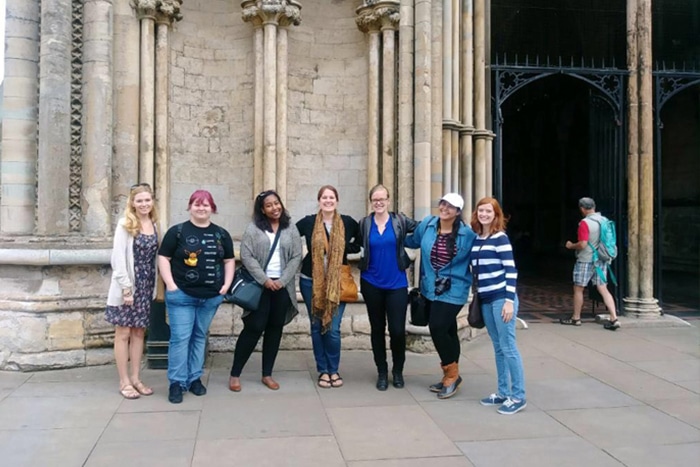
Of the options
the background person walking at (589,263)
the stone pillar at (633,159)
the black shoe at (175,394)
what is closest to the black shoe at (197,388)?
the black shoe at (175,394)

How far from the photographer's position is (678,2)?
38.1ft

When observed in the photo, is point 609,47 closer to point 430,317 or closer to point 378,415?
point 430,317

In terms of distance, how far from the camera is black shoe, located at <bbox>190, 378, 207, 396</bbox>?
501 centimetres

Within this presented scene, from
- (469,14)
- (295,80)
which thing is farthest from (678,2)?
(295,80)

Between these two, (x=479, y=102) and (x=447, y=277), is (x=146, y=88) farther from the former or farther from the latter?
(x=479, y=102)

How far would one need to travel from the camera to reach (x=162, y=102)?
22.2 ft

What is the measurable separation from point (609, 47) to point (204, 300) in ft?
37.8

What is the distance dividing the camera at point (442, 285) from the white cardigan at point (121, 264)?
2.52 meters

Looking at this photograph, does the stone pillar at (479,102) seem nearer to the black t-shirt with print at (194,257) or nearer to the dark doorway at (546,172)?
the black t-shirt with print at (194,257)

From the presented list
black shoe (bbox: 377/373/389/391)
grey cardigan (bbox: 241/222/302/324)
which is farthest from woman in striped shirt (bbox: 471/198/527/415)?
grey cardigan (bbox: 241/222/302/324)

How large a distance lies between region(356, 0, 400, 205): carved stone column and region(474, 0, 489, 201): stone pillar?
1383 mm

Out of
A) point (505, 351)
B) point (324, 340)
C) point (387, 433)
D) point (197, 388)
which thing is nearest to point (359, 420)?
point (387, 433)

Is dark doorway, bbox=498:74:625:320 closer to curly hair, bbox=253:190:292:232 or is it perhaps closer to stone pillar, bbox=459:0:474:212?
stone pillar, bbox=459:0:474:212

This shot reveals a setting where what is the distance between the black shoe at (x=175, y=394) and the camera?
4789 millimetres
